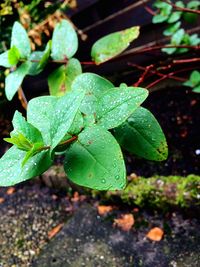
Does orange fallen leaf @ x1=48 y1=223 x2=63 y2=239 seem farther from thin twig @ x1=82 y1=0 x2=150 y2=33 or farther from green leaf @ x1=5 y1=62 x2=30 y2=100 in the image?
thin twig @ x1=82 y1=0 x2=150 y2=33

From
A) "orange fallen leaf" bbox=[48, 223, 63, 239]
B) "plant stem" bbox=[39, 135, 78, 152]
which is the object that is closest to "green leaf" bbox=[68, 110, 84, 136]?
"plant stem" bbox=[39, 135, 78, 152]

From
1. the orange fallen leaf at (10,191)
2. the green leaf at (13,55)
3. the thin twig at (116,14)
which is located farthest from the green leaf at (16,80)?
the thin twig at (116,14)

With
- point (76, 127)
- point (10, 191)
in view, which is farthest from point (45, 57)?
point (10, 191)

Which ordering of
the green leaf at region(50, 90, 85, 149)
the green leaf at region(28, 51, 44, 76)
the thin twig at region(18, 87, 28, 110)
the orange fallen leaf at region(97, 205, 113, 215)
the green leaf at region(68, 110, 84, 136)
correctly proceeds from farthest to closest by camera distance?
the orange fallen leaf at region(97, 205, 113, 215), the thin twig at region(18, 87, 28, 110), the green leaf at region(28, 51, 44, 76), the green leaf at region(68, 110, 84, 136), the green leaf at region(50, 90, 85, 149)

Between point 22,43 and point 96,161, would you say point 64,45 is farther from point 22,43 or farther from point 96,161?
point 96,161

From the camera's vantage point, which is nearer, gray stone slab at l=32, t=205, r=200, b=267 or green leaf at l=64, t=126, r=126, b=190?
green leaf at l=64, t=126, r=126, b=190

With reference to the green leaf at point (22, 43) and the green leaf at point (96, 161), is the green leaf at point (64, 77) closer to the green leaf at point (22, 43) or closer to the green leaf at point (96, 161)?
the green leaf at point (22, 43)

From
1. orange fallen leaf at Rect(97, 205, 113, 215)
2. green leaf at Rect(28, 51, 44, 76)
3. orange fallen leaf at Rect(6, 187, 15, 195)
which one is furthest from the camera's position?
orange fallen leaf at Rect(6, 187, 15, 195)
